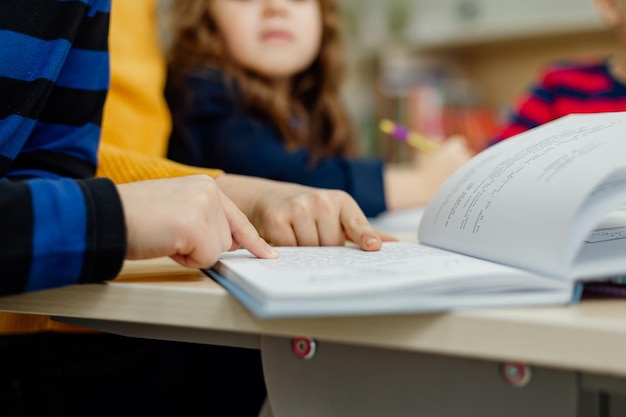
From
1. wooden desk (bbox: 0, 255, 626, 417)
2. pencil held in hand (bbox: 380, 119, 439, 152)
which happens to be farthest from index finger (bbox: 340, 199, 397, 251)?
pencil held in hand (bbox: 380, 119, 439, 152)

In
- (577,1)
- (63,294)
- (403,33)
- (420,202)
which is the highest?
(577,1)

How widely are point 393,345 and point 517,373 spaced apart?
69mm

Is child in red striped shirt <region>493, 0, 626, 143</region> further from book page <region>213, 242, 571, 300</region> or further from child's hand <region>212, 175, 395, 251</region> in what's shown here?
book page <region>213, 242, 571, 300</region>

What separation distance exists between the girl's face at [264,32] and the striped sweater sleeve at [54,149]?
47 cm

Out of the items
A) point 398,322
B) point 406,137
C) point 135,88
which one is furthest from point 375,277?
point 406,137

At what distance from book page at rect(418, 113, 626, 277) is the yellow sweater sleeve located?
0.24 m

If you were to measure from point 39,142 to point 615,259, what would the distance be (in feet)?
1.49

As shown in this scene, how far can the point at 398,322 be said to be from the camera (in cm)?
31

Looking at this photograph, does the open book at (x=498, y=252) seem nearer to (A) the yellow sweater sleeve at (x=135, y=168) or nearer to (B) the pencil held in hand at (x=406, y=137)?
(A) the yellow sweater sleeve at (x=135, y=168)

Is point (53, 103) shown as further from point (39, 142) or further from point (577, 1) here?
point (577, 1)

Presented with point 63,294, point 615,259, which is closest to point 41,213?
point 63,294

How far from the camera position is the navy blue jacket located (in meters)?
0.93

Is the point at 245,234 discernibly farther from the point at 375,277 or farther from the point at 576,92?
the point at 576,92

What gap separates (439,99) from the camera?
198 centimetres
